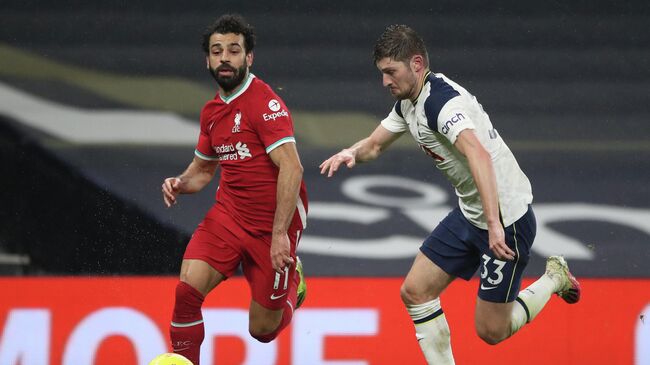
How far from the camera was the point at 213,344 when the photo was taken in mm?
6980

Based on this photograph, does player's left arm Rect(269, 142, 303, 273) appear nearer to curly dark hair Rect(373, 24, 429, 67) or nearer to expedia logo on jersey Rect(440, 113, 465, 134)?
curly dark hair Rect(373, 24, 429, 67)

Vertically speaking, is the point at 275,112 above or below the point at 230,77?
below

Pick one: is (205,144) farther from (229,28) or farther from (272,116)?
(229,28)

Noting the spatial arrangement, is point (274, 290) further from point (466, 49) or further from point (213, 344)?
point (466, 49)

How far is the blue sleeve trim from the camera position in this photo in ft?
16.8

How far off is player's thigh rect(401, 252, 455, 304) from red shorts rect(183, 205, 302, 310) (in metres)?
0.57

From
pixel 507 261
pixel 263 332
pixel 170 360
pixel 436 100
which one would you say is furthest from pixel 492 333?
pixel 170 360

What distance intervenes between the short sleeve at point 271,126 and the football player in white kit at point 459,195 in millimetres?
240

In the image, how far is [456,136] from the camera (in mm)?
5016

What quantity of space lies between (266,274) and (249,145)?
64cm

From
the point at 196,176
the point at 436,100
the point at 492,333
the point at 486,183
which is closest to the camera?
the point at 486,183

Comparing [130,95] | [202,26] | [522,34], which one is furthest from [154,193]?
[522,34]

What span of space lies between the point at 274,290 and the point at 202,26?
7.21 feet

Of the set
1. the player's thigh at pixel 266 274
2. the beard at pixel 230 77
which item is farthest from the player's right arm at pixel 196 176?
the beard at pixel 230 77
